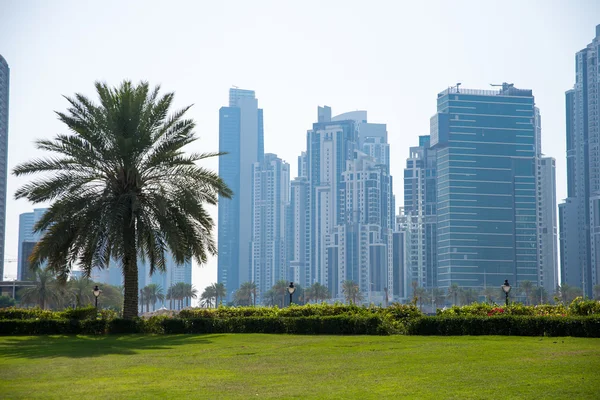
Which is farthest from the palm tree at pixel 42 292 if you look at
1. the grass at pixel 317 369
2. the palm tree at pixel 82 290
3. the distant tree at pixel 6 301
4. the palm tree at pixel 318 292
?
the grass at pixel 317 369

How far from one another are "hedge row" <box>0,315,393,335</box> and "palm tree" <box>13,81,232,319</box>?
6.15ft

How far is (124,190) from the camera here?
31.0m

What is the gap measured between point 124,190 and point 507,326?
15863mm

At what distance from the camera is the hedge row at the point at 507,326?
2119 cm

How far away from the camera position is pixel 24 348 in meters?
23.5

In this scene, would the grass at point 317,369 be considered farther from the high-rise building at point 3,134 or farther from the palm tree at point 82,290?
the high-rise building at point 3,134

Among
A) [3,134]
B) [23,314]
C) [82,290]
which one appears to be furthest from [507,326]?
[3,134]

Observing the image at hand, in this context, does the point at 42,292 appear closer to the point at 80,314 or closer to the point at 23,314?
the point at 23,314

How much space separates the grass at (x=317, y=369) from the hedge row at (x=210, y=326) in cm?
210

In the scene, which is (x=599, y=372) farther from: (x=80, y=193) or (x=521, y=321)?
(x=80, y=193)

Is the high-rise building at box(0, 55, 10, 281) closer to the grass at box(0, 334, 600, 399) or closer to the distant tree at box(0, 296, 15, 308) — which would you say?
the distant tree at box(0, 296, 15, 308)

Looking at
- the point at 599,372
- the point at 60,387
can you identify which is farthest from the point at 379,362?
the point at 60,387

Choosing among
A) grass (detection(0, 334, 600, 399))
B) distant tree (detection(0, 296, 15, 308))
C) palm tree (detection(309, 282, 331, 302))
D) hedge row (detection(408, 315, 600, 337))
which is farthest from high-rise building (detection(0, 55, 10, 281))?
grass (detection(0, 334, 600, 399))

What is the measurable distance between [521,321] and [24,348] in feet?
47.9
